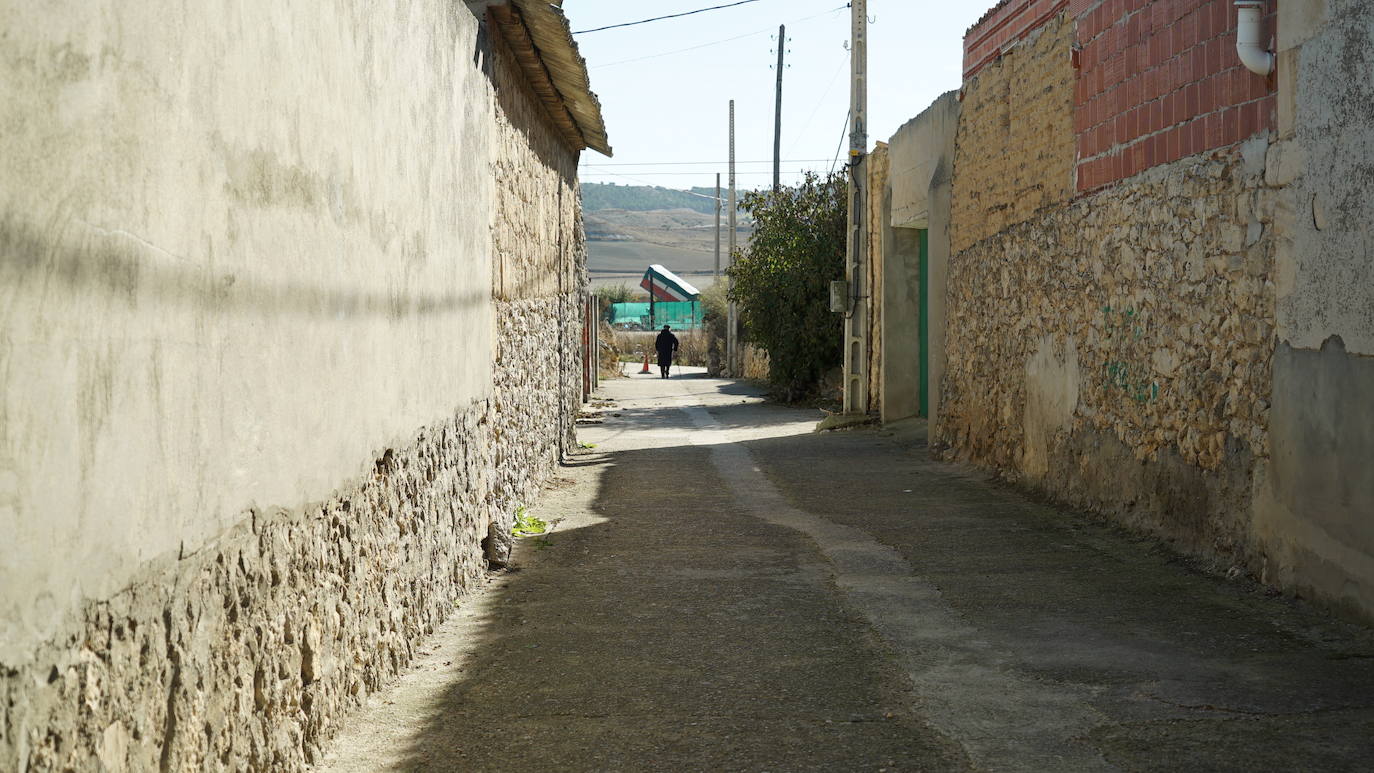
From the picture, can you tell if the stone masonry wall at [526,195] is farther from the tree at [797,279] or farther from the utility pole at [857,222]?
the tree at [797,279]

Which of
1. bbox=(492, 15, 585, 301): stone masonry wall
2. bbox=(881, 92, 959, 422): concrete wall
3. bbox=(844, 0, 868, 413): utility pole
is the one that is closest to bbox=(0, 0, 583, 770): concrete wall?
bbox=(492, 15, 585, 301): stone masonry wall

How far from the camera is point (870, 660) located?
5.36 m

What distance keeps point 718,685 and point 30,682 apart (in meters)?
3.11

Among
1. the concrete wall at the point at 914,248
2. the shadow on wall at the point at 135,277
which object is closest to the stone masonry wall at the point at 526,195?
the concrete wall at the point at 914,248

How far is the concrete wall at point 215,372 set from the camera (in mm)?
2246

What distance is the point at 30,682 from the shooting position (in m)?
2.21

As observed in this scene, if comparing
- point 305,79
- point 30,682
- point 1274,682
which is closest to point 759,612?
point 1274,682

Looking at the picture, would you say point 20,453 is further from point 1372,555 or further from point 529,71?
point 529,71

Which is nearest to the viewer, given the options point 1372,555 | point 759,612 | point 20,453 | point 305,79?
point 20,453

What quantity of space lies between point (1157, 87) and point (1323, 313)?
2.62 metres

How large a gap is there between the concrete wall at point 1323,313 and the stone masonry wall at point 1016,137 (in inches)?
136

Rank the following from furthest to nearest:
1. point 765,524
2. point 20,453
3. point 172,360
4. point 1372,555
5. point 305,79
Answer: point 765,524
point 1372,555
point 305,79
point 172,360
point 20,453

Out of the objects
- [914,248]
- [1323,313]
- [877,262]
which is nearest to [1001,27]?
[914,248]

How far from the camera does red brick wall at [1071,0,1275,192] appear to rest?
7.15 meters
